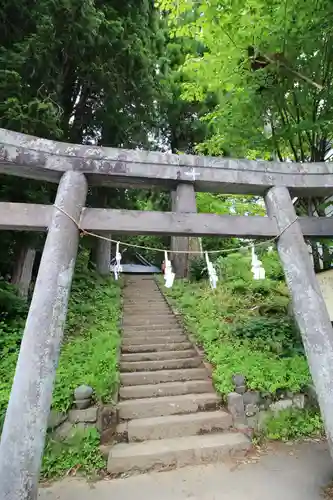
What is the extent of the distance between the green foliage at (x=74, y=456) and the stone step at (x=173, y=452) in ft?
0.71

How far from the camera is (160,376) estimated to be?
613 centimetres

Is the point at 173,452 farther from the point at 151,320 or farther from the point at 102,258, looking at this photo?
the point at 102,258

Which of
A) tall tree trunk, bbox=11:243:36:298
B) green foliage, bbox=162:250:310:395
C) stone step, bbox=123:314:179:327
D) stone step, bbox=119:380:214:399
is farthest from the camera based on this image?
stone step, bbox=123:314:179:327

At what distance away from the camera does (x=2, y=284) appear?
22.6 feet

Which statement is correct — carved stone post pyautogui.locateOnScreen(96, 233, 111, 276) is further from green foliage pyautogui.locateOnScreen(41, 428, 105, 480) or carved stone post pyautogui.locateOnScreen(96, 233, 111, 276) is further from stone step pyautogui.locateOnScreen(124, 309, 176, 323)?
green foliage pyautogui.locateOnScreen(41, 428, 105, 480)

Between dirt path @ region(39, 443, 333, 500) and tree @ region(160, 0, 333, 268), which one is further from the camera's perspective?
tree @ region(160, 0, 333, 268)

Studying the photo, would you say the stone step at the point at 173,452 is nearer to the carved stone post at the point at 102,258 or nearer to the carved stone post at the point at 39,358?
the carved stone post at the point at 39,358

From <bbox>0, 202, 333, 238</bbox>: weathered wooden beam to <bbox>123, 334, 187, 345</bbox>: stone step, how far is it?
4.37m

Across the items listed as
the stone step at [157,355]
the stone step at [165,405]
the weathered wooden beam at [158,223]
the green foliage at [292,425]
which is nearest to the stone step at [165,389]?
the stone step at [165,405]

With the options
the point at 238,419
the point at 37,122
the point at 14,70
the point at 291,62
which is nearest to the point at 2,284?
the point at 37,122

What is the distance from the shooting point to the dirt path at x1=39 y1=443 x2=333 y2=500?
11.9 ft

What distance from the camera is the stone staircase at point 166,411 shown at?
4.34 metres

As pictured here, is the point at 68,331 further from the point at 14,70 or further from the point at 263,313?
the point at 14,70

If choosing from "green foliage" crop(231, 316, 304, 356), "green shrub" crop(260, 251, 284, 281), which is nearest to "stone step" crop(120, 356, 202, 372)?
"green foliage" crop(231, 316, 304, 356)
